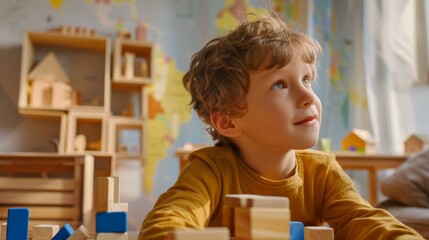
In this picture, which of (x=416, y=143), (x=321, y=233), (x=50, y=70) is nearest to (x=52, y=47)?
(x=50, y=70)

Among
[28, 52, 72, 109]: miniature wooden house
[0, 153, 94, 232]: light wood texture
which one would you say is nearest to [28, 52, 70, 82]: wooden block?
[28, 52, 72, 109]: miniature wooden house

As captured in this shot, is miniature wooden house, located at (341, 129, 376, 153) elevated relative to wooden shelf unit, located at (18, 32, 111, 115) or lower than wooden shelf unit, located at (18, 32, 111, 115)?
lower

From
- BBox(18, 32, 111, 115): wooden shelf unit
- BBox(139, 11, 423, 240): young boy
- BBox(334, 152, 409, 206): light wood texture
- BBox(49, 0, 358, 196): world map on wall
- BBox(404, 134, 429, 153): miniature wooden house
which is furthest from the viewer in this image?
BBox(49, 0, 358, 196): world map on wall

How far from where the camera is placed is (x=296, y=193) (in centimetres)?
84

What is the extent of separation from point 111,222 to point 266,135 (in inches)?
12.8

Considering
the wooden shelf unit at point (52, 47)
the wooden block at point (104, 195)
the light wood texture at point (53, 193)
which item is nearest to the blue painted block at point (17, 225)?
the wooden block at point (104, 195)

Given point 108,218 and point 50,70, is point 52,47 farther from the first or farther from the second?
point 108,218

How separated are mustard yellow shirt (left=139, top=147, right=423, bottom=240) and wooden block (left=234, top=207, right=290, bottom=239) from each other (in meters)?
0.16

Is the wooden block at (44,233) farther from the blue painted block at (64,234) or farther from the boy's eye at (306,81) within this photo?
the boy's eye at (306,81)

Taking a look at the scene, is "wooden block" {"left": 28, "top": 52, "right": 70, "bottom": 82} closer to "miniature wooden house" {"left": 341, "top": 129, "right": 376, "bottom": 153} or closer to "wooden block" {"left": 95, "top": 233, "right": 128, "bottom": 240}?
"miniature wooden house" {"left": 341, "top": 129, "right": 376, "bottom": 153}

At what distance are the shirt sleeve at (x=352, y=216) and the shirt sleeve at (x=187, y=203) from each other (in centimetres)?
21

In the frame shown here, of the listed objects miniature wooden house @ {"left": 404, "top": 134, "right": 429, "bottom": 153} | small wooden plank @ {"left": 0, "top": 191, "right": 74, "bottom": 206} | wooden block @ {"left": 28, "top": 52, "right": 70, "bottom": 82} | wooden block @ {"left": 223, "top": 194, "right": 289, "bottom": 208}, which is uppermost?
wooden block @ {"left": 28, "top": 52, "right": 70, "bottom": 82}

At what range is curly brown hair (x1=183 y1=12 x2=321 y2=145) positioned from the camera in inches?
31.7

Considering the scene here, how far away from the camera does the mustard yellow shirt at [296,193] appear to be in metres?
0.68
